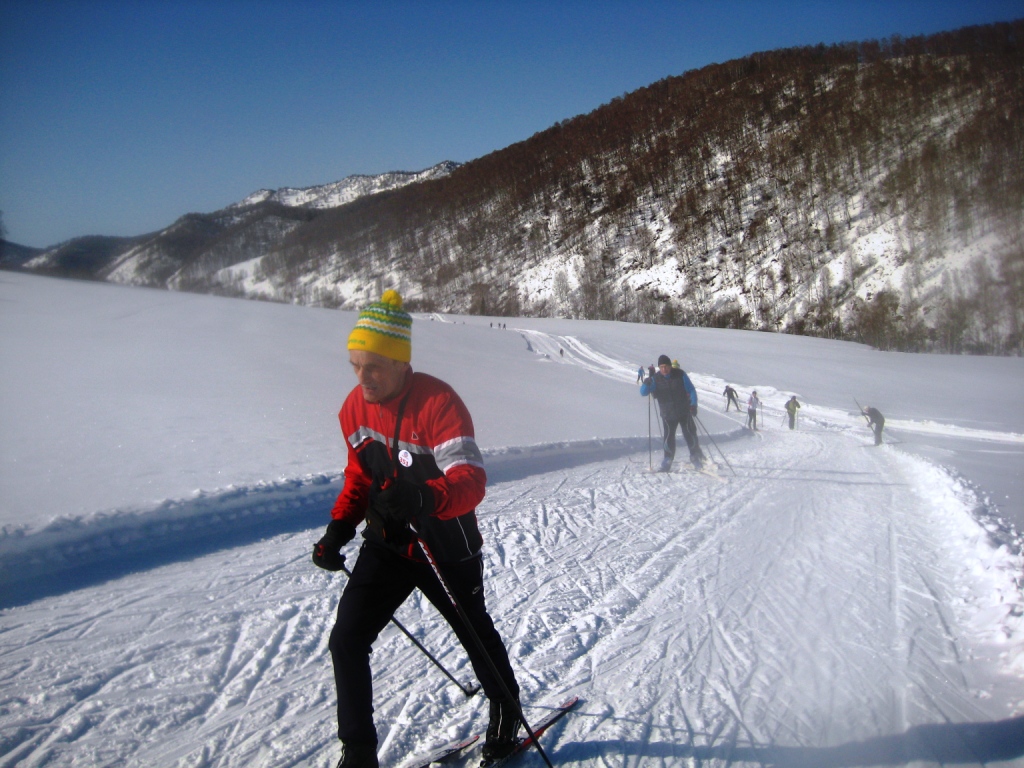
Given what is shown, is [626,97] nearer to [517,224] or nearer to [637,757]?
[517,224]

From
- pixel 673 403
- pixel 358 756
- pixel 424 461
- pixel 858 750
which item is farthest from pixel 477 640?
pixel 673 403

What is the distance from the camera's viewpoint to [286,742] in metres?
2.27

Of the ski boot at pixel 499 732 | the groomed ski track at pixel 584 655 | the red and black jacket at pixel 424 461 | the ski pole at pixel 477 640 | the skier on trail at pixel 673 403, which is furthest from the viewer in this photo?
the skier on trail at pixel 673 403

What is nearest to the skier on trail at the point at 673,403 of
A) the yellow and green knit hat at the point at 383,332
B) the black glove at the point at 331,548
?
the yellow and green knit hat at the point at 383,332

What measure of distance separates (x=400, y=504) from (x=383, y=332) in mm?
642

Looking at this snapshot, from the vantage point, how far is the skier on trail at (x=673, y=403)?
317 inches

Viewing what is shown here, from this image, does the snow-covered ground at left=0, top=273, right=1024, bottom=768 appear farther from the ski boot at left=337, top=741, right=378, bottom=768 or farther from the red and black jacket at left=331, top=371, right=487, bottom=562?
the red and black jacket at left=331, top=371, right=487, bottom=562

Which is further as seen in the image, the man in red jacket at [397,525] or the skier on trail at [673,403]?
the skier on trail at [673,403]

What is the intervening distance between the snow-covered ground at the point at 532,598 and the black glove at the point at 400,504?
1.12 metres

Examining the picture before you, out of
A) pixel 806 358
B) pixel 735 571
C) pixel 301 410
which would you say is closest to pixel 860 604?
pixel 735 571

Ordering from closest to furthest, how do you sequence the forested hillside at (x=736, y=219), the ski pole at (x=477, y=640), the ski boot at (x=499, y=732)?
the ski pole at (x=477, y=640) < the ski boot at (x=499, y=732) < the forested hillside at (x=736, y=219)

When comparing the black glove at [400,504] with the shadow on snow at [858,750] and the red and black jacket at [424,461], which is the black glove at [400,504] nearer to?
the red and black jacket at [424,461]

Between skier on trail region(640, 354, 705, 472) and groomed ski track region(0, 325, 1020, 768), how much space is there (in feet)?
10.00

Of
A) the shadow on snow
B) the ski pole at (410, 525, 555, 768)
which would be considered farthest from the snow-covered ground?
the ski pole at (410, 525, 555, 768)
